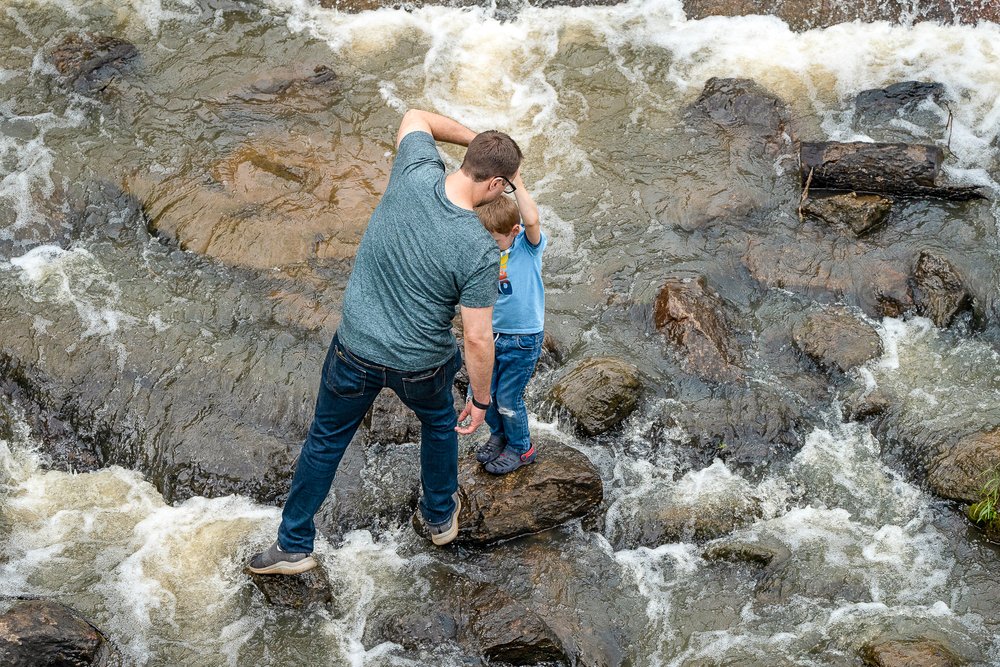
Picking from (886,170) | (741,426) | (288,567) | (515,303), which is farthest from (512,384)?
(886,170)

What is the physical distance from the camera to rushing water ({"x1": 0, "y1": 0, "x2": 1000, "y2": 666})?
6055 mm

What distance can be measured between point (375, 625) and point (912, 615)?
9.95 feet

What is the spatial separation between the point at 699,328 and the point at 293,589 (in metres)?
3.36

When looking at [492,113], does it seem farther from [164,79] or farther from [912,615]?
[912,615]

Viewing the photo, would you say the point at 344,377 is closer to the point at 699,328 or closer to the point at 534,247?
the point at 534,247

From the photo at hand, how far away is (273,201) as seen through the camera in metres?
8.50

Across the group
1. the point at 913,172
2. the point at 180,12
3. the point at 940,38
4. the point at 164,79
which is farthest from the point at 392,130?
the point at 940,38

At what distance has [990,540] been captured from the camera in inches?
251

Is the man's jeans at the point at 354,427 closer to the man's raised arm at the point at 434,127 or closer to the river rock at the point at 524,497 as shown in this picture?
the river rock at the point at 524,497

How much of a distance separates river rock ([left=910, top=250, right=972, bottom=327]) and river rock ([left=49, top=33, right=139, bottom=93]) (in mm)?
7077

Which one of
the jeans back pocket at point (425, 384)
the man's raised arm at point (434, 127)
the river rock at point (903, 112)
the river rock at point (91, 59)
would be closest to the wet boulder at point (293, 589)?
the jeans back pocket at point (425, 384)

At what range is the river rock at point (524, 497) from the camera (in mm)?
6250

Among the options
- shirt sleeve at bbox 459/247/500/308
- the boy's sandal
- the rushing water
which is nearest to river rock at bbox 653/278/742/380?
the rushing water

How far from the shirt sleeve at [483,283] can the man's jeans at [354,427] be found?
52 centimetres
